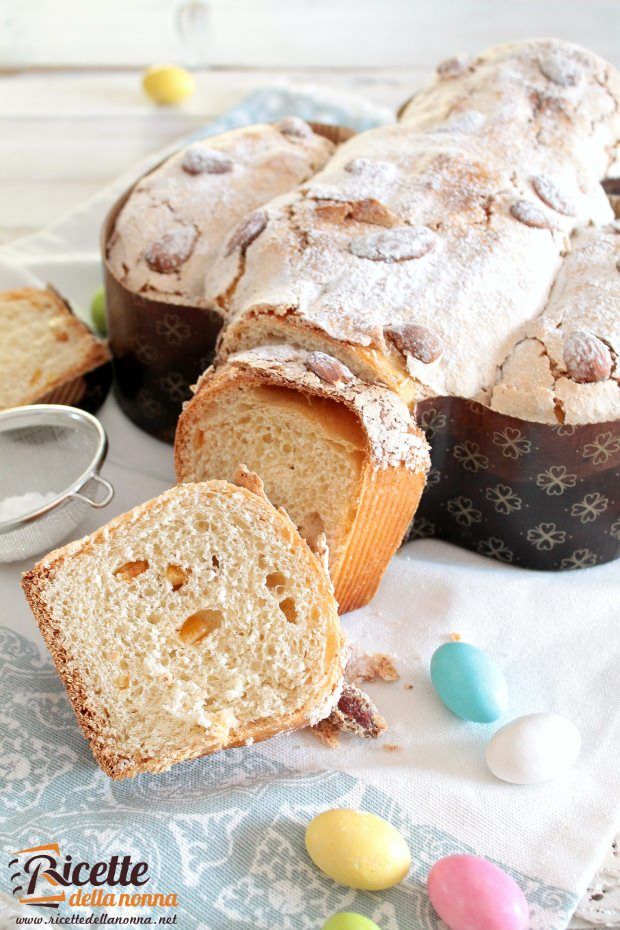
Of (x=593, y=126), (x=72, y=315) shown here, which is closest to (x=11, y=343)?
(x=72, y=315)

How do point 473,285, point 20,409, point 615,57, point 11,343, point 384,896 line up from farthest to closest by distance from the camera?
point 615,57 < point 11,343 < point 20,409 < point 473,285 < point 384,896

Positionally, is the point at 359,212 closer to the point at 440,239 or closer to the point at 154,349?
the point at 440,239

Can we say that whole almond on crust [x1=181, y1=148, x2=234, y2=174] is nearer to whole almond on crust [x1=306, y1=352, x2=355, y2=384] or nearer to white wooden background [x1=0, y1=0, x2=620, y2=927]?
whole almond on crust [x1=306, y1=352, x2=355, y2=384]

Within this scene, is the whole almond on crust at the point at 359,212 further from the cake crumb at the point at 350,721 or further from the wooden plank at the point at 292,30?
the wooden plank at the point at 292,30

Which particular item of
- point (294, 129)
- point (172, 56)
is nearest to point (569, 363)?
point (294, 129)

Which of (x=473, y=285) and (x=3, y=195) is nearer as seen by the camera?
(x=473, y=285)

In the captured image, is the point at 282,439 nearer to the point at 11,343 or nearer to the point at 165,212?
the point at 165,212
